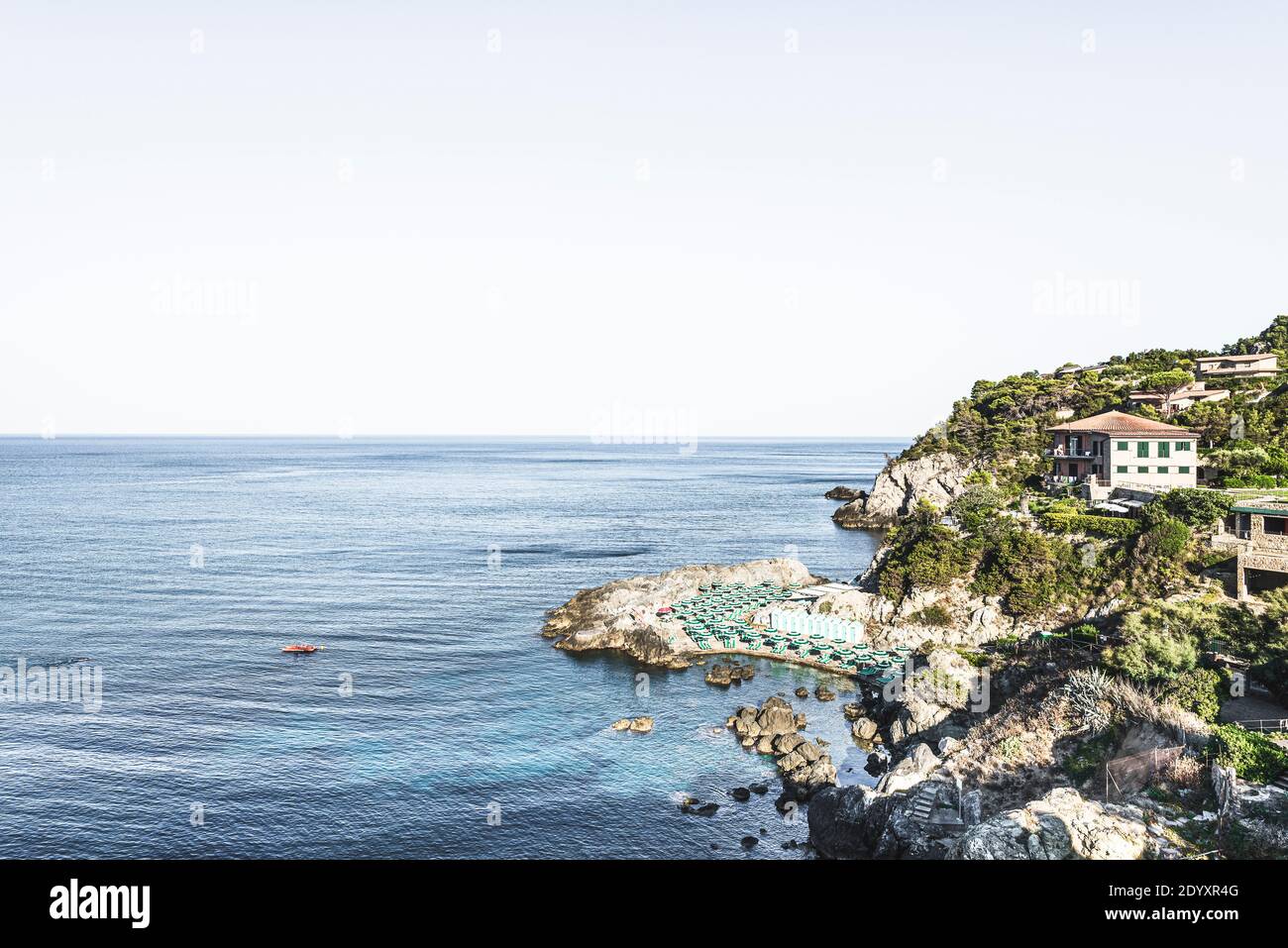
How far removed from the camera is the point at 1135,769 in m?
32.4

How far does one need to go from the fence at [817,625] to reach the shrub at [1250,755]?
32.5 meters

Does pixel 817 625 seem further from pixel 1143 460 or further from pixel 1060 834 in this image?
pixel 1060 834

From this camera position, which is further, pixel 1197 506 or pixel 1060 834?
pixel 1197 506

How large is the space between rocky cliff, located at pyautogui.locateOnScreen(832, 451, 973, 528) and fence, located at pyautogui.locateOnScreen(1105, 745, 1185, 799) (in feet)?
216

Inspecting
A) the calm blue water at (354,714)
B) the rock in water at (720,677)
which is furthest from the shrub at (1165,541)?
the rock in water at (720,677)

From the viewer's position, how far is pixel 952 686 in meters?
48.5

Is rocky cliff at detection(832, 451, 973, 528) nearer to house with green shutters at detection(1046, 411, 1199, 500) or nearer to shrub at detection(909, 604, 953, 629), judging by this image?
house with green shutters at detection(1046, 411, 1199, 500)

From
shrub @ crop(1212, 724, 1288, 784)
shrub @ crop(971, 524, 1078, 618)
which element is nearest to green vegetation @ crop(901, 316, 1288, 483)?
shrub @ crop(971, 524, 1078, 618)

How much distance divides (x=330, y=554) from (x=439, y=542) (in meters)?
15.9

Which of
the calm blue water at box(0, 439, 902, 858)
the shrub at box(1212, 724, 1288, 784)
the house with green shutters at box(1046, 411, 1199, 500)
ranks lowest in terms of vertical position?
the calm blue water at box(0, 439, 902, 858)

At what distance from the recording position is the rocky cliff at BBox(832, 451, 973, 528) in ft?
359

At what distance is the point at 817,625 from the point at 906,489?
66726mm

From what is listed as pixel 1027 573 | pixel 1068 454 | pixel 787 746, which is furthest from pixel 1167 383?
pixel 787 746
